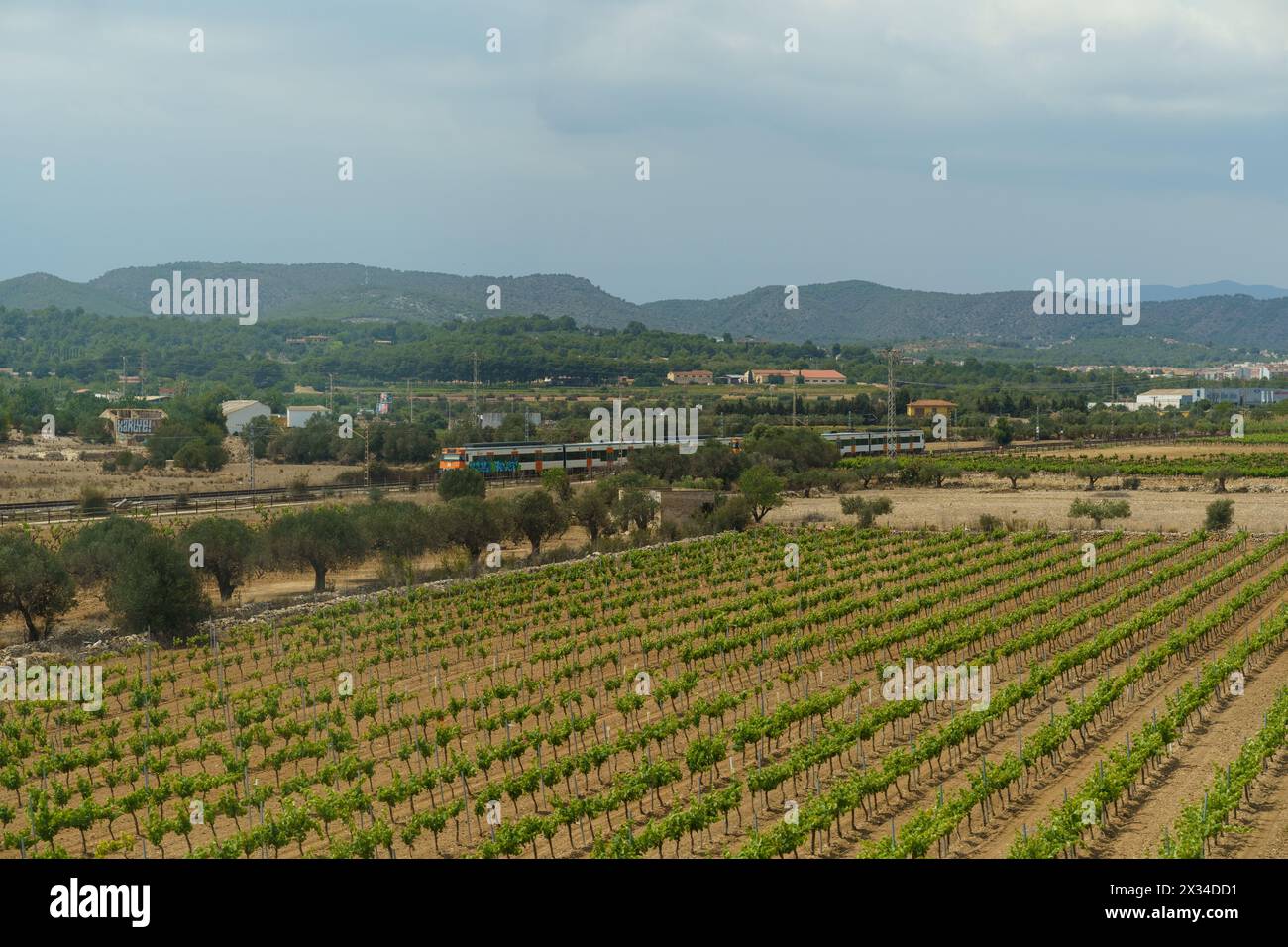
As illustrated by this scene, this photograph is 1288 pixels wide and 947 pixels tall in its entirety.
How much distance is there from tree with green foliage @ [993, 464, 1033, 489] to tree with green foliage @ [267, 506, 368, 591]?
4785 cm

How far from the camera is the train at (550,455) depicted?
76.5m

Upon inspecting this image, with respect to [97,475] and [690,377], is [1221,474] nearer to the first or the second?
[97,475]

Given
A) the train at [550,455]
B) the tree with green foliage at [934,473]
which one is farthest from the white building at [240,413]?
the tree with green foliage at [934,473]

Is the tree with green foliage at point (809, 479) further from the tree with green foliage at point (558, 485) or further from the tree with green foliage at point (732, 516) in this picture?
the tree with green foliage at point (558, 485)

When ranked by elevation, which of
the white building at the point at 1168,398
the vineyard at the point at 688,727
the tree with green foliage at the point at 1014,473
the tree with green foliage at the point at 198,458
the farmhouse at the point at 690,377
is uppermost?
the farmhouse at the point at 690,377

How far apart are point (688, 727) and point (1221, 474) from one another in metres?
60.9

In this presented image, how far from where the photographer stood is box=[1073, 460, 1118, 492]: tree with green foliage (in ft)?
266

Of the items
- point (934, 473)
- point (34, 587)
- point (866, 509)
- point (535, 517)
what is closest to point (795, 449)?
point (934, 473)

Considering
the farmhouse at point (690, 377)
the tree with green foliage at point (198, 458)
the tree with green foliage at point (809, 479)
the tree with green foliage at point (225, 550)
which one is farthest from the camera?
the farmhouse at point (690, 377)

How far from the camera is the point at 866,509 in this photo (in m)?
61.3

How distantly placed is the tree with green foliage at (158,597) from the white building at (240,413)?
8105cm

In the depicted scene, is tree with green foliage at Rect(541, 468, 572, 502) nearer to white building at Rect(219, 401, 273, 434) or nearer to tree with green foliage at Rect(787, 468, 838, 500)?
tree with green foliage at Rect(787, 468, 838, 500)
